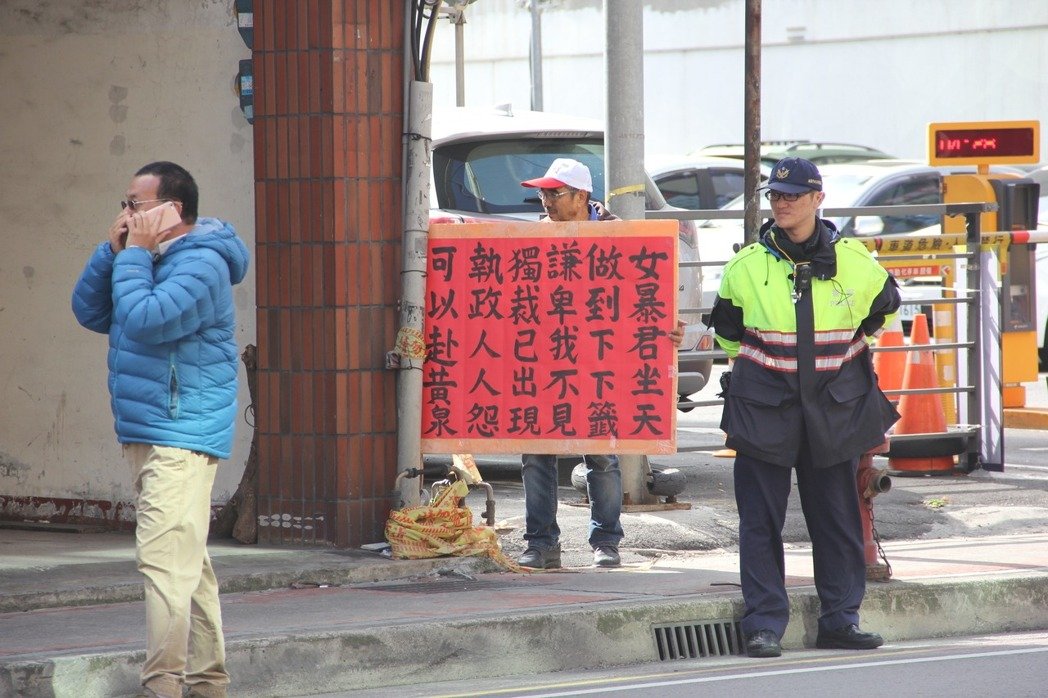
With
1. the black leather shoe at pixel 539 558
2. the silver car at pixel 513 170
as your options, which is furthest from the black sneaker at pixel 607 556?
the silver car at pixel 513 170

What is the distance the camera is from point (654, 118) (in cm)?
3097

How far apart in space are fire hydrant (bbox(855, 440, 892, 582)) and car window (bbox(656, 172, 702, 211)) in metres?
13.4

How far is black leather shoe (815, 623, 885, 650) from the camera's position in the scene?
7044mm

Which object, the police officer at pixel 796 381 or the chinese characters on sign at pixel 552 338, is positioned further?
the chinese characters on sign at pixel 552 338

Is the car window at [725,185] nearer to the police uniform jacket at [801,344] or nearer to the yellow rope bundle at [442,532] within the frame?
the yellow rope bundle at [442,532]

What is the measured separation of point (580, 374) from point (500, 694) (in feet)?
7.07

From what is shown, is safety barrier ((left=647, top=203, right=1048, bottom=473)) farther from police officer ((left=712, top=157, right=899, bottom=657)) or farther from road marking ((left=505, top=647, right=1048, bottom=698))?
road marking ((left=505, top=647, right=1048, bottom=698))

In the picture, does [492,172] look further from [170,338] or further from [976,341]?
[170,338]

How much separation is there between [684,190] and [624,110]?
38.5 feet

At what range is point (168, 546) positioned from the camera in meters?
5.54

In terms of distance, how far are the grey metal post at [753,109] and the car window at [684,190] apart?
436 inches

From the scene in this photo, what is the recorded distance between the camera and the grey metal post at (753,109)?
31.1 ft

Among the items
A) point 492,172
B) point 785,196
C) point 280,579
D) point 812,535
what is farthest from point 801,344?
point 492,172

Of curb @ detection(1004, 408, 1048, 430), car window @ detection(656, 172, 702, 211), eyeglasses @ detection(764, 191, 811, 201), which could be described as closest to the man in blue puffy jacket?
eyeglasses @ detection(764, 191, 811, 201)
